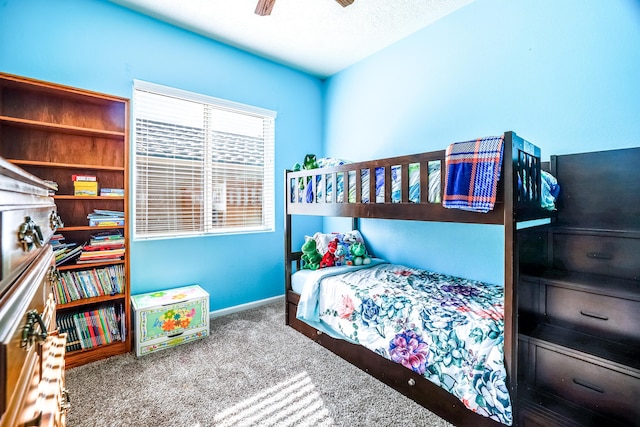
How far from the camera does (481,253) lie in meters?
2.35

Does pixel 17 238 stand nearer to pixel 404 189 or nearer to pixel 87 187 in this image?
pixel 404 189

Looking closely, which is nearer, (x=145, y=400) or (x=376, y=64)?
(x=145, y=400)

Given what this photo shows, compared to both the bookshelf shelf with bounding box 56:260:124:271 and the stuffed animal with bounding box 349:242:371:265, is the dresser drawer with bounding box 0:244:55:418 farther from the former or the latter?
the stuffed animal with bounding box 349:242:371:265

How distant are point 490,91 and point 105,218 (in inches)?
123

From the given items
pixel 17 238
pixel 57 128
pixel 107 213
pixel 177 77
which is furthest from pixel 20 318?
pixel 177 77

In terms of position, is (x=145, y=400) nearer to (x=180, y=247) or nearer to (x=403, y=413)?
(x=180, y=247)

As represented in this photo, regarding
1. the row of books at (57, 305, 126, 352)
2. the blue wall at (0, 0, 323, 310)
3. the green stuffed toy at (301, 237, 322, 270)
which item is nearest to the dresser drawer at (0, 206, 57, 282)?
the row of books at (57, 305, 126, 352)

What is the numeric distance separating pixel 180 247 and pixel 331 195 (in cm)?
150

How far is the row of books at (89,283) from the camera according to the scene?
6.53ft

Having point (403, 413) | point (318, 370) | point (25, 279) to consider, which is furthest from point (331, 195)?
point (25, 279)

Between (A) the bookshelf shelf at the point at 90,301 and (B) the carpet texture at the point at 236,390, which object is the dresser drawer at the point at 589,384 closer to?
(B) the carpet texture at the point at 236,390

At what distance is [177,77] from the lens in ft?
8.64

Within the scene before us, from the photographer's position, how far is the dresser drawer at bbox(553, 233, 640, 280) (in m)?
1.58

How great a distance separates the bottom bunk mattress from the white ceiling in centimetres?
220
